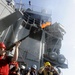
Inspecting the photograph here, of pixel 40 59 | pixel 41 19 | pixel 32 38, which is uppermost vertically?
pixel 41 19

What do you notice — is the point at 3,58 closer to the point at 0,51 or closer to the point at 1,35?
the point at 0,51

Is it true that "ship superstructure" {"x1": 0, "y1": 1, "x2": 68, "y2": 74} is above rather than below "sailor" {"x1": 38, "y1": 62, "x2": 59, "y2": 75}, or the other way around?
above

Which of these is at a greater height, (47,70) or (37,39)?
(37,39)

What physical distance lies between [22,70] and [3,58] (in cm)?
541

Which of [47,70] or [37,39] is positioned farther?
[37,39]

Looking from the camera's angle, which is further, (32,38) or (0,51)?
(32,38)

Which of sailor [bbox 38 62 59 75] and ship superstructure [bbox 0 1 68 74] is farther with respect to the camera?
ship superstructure [bbox 0 1 68 74]

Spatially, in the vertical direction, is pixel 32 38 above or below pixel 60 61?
above

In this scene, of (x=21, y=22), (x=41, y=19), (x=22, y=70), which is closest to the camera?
(x=22, y=70)

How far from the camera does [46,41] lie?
25844 mm

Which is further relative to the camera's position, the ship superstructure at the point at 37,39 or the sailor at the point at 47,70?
the ship superstructure at the point at 37,39

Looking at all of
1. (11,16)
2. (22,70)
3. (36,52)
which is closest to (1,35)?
(11,16)

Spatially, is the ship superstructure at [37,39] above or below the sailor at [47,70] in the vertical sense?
above

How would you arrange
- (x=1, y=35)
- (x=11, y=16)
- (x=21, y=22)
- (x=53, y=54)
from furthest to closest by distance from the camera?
(x=53, y=54) → (x=21, y=22) → (x=1, y=35) → (x=11, y=16)
